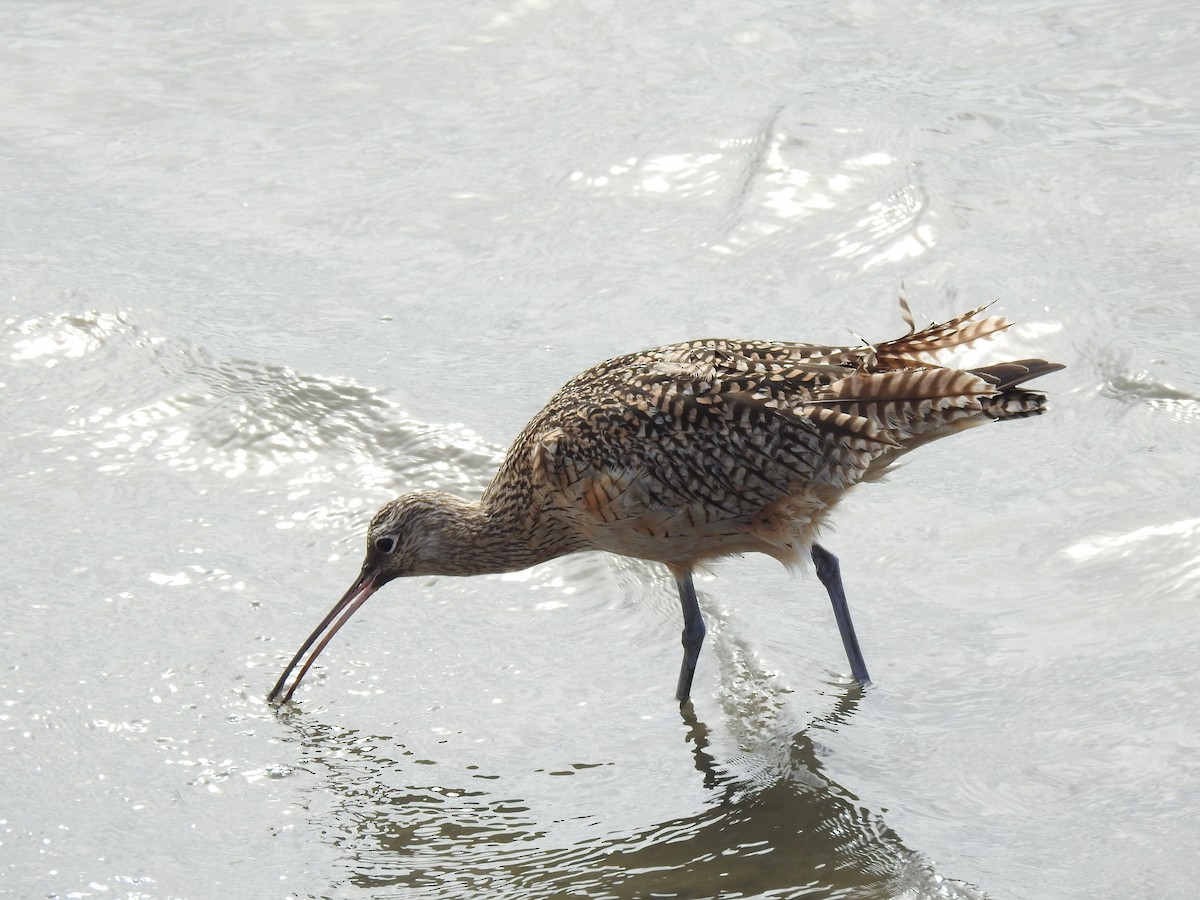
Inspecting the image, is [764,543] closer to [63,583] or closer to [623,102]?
[63,583]

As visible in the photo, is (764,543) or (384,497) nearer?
(764,543)

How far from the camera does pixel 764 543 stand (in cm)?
579

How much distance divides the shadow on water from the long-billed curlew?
53 cm

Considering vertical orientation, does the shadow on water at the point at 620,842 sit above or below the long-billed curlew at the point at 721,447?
below

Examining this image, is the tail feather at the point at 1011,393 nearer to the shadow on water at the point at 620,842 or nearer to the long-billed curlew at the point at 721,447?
the long-billed curlew at the point at 721,447

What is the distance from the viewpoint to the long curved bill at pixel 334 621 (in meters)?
5.56

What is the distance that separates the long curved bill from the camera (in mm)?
5559

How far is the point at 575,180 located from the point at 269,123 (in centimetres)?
209

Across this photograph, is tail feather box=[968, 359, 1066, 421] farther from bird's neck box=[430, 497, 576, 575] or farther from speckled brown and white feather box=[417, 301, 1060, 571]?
bird's neck box=[430, 497, 576, 575]

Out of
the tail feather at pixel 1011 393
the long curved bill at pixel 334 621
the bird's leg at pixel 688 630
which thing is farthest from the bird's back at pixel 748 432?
the long curved bill at pixel 334 621

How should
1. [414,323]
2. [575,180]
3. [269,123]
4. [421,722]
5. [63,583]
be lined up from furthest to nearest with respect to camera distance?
[269,123]
[575,180]
[414,323]
[63,583]
[421,722]

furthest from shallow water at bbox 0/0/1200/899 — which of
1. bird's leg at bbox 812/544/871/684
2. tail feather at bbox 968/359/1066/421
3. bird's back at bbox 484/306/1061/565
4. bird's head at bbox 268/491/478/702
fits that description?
tail feather at bbox 968/359/1066/421

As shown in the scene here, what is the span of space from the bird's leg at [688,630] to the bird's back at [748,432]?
0.15 metres

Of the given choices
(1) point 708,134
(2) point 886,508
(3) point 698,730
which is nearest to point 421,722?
(3) point 698,730
